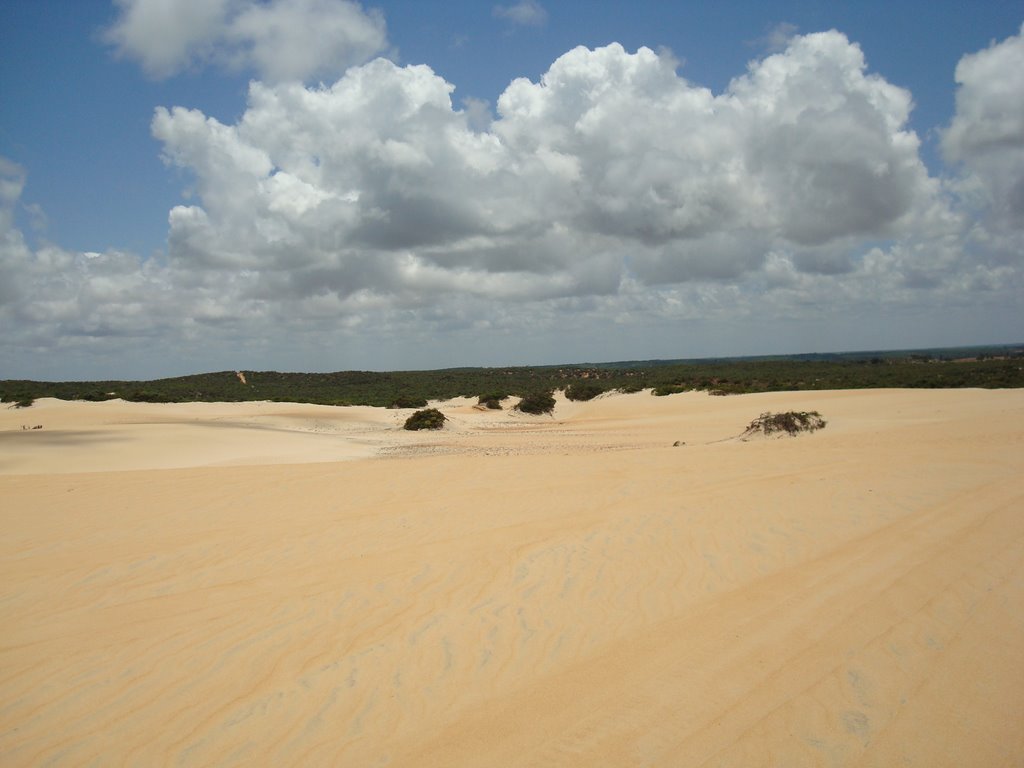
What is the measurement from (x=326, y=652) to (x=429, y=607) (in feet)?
3.68

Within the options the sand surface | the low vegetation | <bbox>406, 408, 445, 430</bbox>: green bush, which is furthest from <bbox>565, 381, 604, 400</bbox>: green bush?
the sand surface

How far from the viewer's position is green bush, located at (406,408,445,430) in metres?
27.0

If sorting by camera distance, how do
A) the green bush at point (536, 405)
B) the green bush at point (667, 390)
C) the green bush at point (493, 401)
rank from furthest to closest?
the green bush at point (667, 390), the green bush at point (493, 401), the green bush at point (536, 405)

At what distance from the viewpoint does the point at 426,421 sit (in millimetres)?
27219

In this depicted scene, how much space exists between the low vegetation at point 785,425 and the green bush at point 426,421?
44.4 ft

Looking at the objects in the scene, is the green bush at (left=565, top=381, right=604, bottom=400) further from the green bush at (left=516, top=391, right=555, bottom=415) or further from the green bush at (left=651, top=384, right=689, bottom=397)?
the green bush at (left=516, top=391, right=555, bottom=415)

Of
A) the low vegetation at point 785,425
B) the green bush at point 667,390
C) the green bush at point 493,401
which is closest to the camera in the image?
the low vegetation at point 785,425

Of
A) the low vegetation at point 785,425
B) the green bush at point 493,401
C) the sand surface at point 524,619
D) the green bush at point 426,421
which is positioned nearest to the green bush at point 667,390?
the green bush at point 493,401

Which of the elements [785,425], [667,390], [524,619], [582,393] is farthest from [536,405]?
[524,619]

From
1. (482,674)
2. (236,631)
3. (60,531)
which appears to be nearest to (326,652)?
(236,631)

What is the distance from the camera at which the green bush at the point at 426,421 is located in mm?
27047

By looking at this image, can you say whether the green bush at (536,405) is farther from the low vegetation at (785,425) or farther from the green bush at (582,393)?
the low vegetation at (785,425)

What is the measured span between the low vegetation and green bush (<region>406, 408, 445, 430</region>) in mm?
13527

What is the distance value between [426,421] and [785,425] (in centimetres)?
1489
